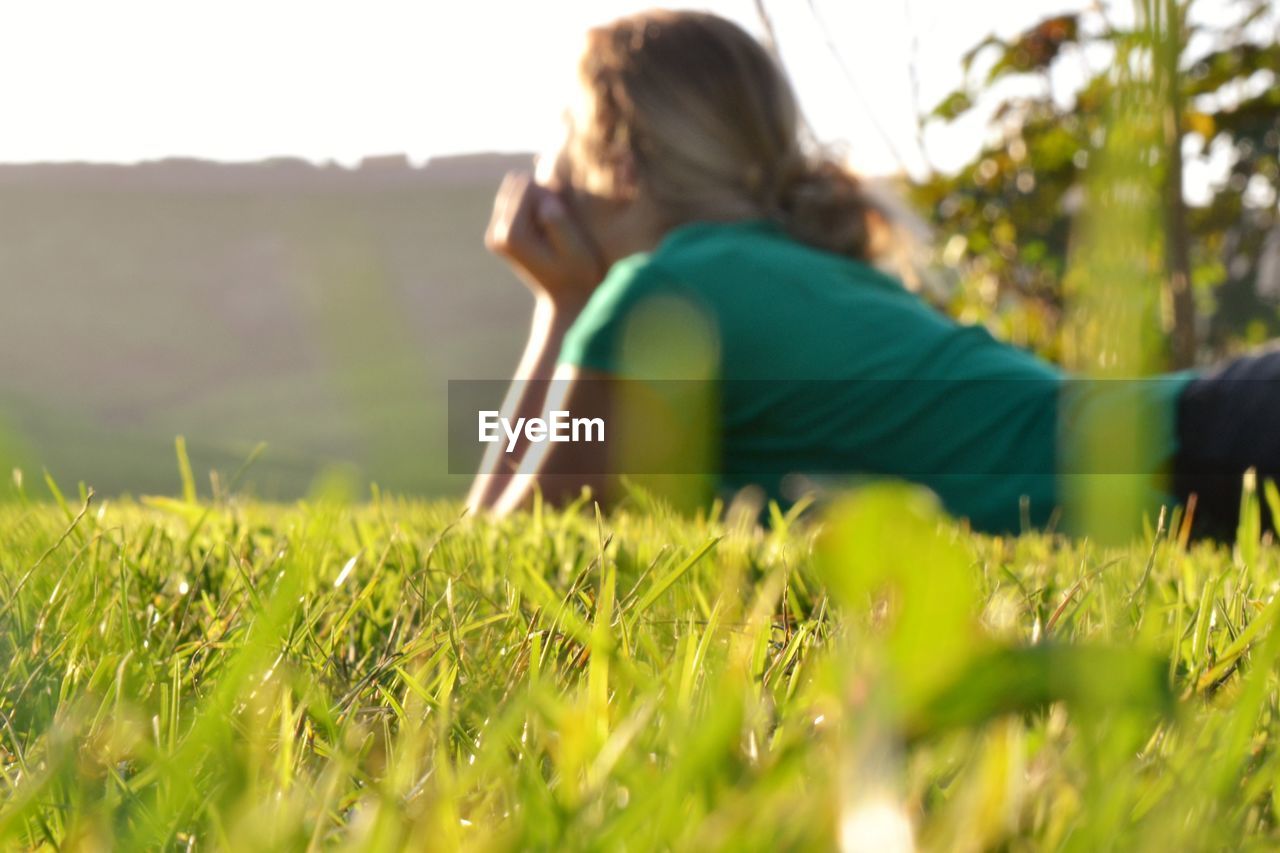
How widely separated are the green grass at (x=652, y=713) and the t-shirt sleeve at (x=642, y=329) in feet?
5.05

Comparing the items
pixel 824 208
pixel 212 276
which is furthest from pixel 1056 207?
pixel 212 276

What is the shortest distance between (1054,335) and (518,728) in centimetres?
451

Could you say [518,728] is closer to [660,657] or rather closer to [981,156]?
[660,657]

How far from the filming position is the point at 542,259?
3.50 meters

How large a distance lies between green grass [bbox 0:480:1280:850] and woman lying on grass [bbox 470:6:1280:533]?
1306 millimetres

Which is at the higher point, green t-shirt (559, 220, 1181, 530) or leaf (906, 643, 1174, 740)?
leaf (906, 643, 1174, 740)

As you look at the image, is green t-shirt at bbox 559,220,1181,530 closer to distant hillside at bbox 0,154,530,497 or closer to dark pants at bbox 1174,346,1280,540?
dark pants at bbox 1174,346,1280,540

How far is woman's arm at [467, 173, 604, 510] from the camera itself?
3.46 metres

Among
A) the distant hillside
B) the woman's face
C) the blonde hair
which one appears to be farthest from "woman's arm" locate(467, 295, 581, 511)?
the distant hillside

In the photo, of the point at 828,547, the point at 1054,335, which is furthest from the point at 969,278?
the point at 828,547

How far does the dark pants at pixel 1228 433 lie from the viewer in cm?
227

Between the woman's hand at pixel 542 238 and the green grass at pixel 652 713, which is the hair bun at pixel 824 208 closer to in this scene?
the woman's hand at pixel 542 238

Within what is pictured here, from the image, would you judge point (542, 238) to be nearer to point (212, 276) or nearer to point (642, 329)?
point (642, 329)

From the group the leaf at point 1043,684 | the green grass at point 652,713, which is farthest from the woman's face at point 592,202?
the leaf at point 1043,684
